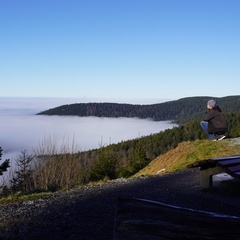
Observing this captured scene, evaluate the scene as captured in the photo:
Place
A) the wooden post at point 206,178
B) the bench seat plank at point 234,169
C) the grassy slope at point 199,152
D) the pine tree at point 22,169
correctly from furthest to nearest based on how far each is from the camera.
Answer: the pine tree at point 22,169 < the grassy slope at point 199,152 < the wooden post at point 206,178 < the bench seat plank at point 234,169

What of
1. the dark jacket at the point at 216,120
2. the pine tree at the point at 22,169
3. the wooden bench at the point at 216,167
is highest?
the dark jacket at the point at 216,120

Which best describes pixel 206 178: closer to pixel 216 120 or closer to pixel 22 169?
pixel 216 120

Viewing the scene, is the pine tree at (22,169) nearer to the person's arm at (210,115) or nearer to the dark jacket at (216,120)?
the dark jacket at (216,120)

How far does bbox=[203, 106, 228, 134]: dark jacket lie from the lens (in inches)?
523

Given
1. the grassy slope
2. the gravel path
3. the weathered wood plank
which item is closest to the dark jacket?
the grassy slope

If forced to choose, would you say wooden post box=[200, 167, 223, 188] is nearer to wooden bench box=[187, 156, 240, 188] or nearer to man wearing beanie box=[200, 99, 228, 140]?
wooden bench box=[187, 156, 240, 188]

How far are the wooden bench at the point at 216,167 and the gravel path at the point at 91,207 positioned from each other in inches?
11.3

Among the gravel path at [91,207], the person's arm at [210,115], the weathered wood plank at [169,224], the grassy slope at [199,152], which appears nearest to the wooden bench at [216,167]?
the gravel path at [91,207]

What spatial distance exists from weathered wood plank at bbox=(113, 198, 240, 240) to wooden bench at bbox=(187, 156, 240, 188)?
5.49 metres

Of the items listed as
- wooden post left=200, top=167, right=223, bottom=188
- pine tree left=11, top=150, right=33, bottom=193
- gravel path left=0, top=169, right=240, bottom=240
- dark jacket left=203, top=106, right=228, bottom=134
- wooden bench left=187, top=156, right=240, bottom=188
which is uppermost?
dark jacket left=203, top=106, right=228, bottom=134

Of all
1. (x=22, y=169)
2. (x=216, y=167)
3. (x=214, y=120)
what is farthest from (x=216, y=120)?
(x=22, y=169)

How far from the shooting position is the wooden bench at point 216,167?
24.5 feet

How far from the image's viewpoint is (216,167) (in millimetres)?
8266

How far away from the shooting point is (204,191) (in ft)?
28.5
